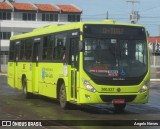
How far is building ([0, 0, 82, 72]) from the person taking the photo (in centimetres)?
9544

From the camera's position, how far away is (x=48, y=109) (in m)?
18.1

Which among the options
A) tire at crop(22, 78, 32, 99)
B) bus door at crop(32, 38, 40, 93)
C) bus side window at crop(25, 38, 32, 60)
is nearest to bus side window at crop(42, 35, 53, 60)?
bus door at crop(32, 38, 40, 93)

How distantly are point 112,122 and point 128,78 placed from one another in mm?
2468

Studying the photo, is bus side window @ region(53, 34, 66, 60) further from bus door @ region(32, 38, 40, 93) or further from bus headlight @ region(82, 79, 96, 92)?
bus door @ region(32, 38, 40, 93)

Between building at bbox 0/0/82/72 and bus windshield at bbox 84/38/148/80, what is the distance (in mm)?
77863

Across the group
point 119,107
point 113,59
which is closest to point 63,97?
point 119,107

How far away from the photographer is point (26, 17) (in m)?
97.4

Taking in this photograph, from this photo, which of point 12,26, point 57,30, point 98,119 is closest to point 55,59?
point 57,30

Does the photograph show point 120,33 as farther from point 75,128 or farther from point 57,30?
point 75,128

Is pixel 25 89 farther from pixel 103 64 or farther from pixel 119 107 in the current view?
pixel 103 64

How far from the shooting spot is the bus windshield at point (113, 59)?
54.0 ft

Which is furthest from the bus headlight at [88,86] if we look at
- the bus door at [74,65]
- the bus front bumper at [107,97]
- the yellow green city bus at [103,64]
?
the bus door at [74,65]

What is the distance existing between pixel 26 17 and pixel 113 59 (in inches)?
3226

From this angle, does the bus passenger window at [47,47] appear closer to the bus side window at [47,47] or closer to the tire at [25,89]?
the bus side window at [47,47]
